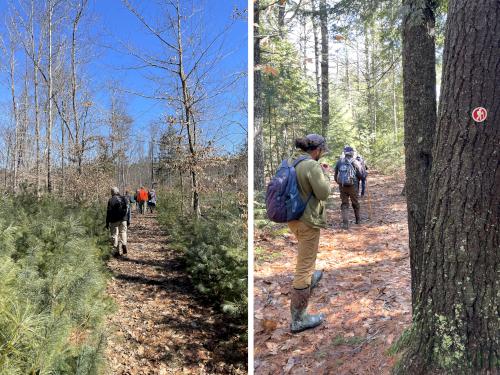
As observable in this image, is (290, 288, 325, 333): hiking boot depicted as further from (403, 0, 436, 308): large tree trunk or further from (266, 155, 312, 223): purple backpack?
(403, 0, 436, 308): large tree trunk

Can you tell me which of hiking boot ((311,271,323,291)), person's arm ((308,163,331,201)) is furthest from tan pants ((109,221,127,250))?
person's arm ((308,163,331,201))

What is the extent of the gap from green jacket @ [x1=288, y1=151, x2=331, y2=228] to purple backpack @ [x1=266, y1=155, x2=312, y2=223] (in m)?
0.03

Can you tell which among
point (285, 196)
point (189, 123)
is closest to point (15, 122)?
point (189, 123)

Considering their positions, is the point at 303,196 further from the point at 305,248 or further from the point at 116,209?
the point at 116,209

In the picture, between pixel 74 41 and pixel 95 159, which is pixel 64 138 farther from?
pixel 74 41

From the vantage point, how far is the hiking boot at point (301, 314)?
2.24m

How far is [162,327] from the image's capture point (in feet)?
10.1

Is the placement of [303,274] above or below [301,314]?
above

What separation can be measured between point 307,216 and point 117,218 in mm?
4007

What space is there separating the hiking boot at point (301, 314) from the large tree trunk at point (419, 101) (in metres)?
0.64

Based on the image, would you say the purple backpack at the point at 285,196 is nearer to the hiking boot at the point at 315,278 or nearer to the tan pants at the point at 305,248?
the tan pants at the point at 305,248

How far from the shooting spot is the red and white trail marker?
1258 mm

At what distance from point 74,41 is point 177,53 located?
1424 mm

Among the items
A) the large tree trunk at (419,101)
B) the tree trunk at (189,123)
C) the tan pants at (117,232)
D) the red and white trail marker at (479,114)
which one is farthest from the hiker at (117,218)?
the red and white trail marker at (479,114)
